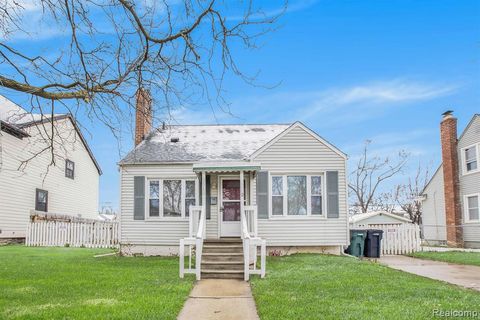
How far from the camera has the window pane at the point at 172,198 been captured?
16.2 m

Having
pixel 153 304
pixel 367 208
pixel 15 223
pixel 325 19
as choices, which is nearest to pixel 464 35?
pixel 325 19

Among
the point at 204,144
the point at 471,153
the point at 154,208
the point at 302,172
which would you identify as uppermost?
the point at 471,153

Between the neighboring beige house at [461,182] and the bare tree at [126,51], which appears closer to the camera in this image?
the bare tree at [126,51]

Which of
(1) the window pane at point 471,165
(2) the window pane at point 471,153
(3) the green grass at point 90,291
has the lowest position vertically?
(3) the green grass at point 90,291

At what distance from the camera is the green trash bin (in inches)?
663

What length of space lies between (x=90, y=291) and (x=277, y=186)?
899cm

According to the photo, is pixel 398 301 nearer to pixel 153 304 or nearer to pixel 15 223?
pixel 153 304

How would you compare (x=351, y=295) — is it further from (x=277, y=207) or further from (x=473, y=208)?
(x=473, y=208)

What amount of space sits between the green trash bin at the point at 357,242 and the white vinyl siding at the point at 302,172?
4.44 ft

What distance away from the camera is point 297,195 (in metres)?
15.9

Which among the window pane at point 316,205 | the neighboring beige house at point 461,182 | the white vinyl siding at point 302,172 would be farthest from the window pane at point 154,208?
the neighboring beige house at point 461,182

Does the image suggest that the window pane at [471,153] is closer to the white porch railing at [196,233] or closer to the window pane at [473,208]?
the window pane at [473,208]

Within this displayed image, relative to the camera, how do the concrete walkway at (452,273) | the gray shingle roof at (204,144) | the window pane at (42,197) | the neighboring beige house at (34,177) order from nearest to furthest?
the concrete walkway at (452,273) → the gray shingle roof at (204,144) → the neighboring beige house at (34,177) → the window pane at (42,197)

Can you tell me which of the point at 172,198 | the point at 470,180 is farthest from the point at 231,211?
the point at 470,180
